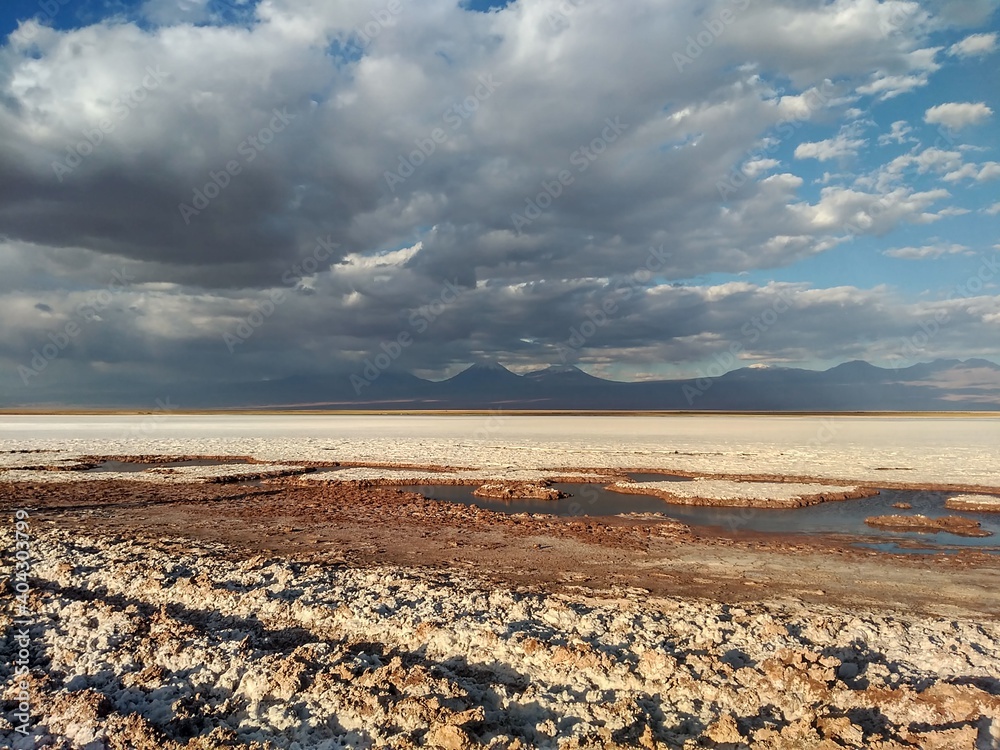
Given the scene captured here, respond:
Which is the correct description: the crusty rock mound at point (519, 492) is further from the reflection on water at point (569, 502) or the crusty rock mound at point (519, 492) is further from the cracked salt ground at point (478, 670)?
the cracked salt ground at point (478, 670)

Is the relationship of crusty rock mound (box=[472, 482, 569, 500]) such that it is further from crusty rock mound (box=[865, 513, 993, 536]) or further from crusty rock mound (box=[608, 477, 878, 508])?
crusty rock mound (box=[865, 513, 993, 536])

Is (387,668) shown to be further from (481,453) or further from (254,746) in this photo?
(481,453)

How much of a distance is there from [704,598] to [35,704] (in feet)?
24.3

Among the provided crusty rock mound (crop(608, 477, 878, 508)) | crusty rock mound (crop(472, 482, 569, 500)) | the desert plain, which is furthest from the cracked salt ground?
crusty rock mound (crop(472, 482, 569, 500))

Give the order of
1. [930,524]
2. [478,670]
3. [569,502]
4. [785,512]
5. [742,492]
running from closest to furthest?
1. [478,670]
2. [930,524]
3. [785,512]
4. [569,502]
5. [742,492]

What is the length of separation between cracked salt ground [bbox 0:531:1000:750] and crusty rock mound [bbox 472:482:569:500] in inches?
379

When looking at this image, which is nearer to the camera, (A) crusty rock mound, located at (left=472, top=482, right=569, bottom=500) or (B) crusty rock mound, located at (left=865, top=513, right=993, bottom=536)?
(B) crusty rock mound, located at (left=865, top=513, right=993, bottom=536)

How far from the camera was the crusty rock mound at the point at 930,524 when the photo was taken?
1383cm

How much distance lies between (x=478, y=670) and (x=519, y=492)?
12.6m

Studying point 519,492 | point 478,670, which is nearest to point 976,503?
point 519,492

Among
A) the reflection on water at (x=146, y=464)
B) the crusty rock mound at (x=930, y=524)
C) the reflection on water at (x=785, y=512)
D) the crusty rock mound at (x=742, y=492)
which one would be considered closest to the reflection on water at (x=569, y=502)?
the reflection on water at (x=785, y=512)

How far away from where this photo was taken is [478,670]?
19.8ft

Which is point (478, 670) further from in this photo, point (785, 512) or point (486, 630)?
point (785, 512)

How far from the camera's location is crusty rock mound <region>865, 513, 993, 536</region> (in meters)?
13.8
